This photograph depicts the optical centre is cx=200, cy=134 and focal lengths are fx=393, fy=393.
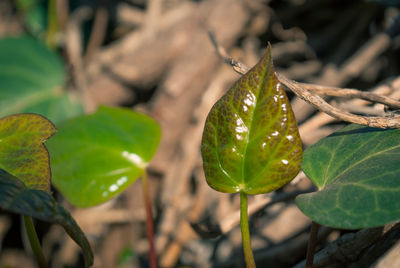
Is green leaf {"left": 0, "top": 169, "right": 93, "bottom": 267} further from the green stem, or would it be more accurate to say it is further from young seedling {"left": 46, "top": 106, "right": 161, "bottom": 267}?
the green stem

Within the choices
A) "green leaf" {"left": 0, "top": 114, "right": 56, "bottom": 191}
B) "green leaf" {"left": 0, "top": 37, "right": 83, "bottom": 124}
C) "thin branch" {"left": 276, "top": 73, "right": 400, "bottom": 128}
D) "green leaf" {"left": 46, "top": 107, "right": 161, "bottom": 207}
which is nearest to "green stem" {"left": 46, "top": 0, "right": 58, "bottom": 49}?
"green leaf" {"left": 0, "top": 37, "right": 83, "bottom": 124}

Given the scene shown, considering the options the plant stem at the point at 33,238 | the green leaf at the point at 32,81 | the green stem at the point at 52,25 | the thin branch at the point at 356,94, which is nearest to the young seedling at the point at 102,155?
the plant stem at the point at 33,238

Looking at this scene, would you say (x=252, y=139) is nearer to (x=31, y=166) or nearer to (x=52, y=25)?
(x=31, y=166)

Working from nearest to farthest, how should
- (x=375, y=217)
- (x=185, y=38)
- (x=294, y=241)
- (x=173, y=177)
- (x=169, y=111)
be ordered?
(x=375, y=217) → (x=294, y=241) → (x=173, y=177) → (x=169, y=111) → (x=185, y=38)

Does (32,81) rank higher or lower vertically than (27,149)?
lower

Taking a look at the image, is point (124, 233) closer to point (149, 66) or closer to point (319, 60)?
point (149, 66)

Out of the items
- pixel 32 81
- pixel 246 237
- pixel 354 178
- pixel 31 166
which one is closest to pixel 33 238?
pixel 31 166

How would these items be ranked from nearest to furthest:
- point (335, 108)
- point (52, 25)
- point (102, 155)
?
point (335, 108) < point (102, 155) < point (52, 25)

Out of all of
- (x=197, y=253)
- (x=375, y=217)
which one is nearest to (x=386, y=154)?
(x=375, y=217)
